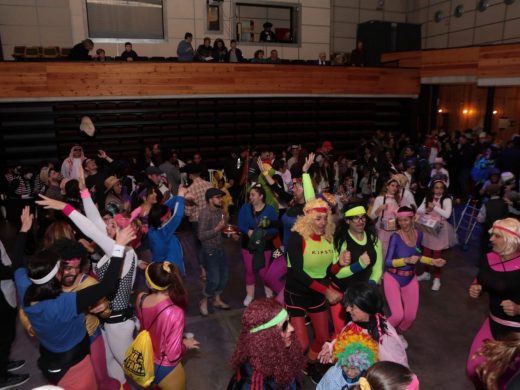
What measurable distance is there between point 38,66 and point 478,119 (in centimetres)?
1605

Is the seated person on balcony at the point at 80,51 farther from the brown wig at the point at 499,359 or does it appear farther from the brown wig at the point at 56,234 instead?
the brown wig at the point at 499,359

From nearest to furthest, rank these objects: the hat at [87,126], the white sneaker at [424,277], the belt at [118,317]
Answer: the belt at [118,317] → the white sneaker at [424,277] → the hat at [87,126]

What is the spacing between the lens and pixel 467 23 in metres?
16.5

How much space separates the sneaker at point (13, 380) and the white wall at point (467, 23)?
17083 mm

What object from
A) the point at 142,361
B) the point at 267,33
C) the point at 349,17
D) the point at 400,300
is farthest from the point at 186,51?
the point at 142,361

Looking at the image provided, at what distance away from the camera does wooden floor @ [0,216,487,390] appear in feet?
15.0

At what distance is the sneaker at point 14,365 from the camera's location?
187 inches

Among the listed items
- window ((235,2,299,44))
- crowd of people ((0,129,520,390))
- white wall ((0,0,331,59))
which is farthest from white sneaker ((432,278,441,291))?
window ((235,2,299,44))

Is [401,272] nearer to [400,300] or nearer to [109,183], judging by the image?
[400,300]

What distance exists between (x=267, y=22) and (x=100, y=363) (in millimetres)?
15044

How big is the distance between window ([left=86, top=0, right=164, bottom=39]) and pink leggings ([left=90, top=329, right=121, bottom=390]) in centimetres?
1285

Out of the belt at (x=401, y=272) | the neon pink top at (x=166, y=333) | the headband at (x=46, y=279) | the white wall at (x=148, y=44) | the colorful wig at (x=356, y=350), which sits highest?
the white wall at (x=148, y=44)

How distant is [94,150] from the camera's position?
13.1 m

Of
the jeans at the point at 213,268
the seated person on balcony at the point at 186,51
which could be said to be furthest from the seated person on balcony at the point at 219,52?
the jeans at the point at 213,268
